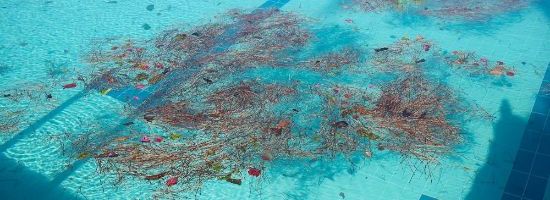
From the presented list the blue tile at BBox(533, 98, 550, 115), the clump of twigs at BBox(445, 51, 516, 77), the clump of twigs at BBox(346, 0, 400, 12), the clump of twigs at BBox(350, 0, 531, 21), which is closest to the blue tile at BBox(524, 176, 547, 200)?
the blue tile at BBox(533, 98, 550, 115)

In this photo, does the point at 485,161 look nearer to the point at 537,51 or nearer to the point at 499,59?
the point at 499,59

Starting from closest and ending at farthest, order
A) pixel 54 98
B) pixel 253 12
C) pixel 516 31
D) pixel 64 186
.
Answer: pixel 64 186 < pixel 54 98 < pixel 516 31 < pixel 253 12

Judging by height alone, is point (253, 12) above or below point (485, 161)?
above

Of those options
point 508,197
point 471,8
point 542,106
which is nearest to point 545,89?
point 542,106

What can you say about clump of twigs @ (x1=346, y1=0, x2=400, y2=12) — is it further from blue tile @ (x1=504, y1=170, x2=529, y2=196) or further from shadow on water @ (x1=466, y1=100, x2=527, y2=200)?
blue tile @ (x1=504, y1=170, x2=529, y2=196)

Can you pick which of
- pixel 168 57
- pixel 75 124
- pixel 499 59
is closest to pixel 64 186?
pixel 75 124

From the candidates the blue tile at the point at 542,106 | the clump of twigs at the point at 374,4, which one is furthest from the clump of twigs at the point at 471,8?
the blue tile at the point at 542,106

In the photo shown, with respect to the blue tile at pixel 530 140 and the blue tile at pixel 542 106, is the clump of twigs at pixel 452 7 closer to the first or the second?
the blue tile at pixel 542 106

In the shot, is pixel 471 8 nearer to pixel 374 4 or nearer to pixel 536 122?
pixel 374 4
